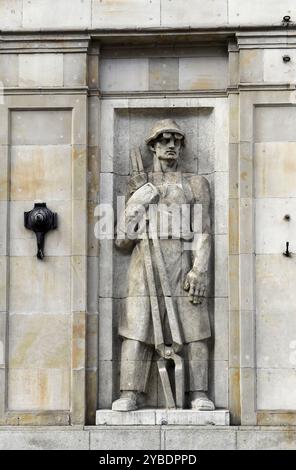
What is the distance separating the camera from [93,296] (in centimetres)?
2297

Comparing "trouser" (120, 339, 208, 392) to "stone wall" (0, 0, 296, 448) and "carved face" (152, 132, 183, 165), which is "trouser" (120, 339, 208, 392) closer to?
"stone wall" (0, 0, 296, 448)

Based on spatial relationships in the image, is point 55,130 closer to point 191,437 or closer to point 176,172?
point 176,172

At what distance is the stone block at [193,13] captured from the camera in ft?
76.2

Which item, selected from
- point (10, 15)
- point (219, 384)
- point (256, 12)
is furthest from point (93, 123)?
point (219, 384)

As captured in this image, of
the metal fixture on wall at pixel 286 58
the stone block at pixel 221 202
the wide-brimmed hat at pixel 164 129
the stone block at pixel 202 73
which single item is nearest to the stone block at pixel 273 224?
the stone block at pixel 221 202

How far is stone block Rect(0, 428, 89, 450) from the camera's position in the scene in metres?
22.4

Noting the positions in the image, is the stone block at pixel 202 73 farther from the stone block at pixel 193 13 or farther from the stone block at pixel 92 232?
the stone block at pixel 92 232

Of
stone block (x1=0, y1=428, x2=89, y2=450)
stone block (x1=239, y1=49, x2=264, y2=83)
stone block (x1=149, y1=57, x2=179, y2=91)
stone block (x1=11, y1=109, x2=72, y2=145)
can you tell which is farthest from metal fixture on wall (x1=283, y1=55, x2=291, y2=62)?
stone block (x1=0, y1=428, x2=89, y2=450)

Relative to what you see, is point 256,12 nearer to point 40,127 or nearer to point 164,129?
point 164,129

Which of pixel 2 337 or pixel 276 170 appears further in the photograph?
pixel 276 170

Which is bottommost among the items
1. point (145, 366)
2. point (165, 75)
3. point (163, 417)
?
point (163, 417)

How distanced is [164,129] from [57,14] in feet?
7.37

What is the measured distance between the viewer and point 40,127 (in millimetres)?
23266
